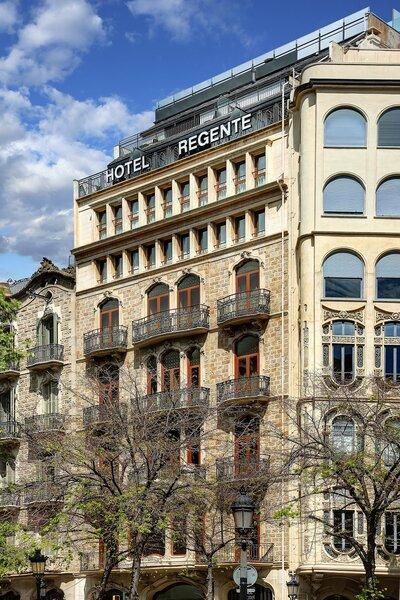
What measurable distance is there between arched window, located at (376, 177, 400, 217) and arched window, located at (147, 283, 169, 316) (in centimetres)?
1123

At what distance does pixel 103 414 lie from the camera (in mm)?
50500

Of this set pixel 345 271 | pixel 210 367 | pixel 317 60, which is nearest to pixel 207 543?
pixel 210 367

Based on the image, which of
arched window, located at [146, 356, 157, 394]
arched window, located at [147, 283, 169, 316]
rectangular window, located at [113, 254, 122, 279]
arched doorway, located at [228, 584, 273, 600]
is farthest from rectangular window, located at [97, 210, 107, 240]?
arched doorway, located at [228, 584, 273, 600]

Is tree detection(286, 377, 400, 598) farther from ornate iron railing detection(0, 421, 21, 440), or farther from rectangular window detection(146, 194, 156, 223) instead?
ornate iron railing detection(0, 421, 21, 440)

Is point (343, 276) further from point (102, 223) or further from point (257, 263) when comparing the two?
point (102, 223)

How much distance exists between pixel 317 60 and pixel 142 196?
10149 millimetres

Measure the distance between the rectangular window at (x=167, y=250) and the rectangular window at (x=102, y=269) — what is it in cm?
402

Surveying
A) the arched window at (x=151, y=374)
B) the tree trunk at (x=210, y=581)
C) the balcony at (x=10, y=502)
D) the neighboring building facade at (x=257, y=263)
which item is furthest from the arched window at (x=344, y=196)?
the balcony at (x=10, y=502)

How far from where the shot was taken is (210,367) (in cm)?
5059

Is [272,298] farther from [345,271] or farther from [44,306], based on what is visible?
[44,306]

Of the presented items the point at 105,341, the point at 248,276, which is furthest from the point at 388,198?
the point at 105,341

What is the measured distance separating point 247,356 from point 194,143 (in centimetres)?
1042

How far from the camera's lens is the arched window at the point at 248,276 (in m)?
50.0

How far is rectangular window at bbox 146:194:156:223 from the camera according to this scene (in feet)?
181
